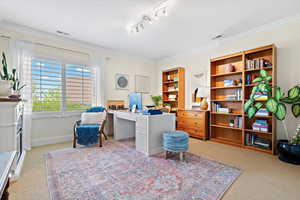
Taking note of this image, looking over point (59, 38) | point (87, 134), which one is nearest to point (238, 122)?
point (87, 134)

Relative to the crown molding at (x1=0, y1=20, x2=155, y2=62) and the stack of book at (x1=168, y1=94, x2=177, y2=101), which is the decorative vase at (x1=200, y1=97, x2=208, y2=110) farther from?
the crown molding at (x1=0, y1=20, x2=155, y2=62)

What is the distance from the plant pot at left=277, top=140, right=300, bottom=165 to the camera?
2.32m

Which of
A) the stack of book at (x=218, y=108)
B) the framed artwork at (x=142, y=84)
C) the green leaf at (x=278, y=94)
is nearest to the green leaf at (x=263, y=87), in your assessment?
the green leaf at (x=278, y=94)

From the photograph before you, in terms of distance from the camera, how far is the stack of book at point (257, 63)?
2.96 m

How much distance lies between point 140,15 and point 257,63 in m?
2.58

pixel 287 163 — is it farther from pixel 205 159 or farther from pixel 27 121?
pixel 27 121

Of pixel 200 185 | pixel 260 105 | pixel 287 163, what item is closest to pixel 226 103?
pixel 260 105

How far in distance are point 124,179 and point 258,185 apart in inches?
66.0

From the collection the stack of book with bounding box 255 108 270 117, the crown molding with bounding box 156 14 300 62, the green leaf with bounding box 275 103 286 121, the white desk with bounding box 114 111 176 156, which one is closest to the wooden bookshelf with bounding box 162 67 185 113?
the crown molding with bounding box 156 14 300 62

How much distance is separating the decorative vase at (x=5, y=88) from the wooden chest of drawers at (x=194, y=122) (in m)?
3.76

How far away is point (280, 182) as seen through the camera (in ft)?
6.06

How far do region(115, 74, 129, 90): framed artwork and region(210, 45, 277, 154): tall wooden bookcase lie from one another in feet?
8.45

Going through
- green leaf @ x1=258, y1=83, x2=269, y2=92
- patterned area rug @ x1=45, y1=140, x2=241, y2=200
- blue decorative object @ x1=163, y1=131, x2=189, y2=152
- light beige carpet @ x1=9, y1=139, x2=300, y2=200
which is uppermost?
green leaf @ x1=258, y1=83, x2=269, y2=92

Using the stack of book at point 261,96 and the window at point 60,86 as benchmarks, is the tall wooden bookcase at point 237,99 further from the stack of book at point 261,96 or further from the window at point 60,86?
the window at point 60,86
